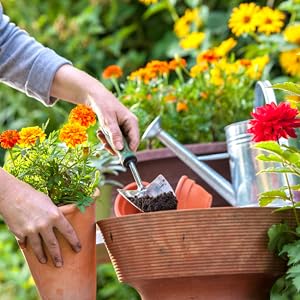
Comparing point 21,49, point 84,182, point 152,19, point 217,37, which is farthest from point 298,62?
point 84,182

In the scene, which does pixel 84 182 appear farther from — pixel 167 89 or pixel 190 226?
pixel 167 89

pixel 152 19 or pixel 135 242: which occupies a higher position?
pixel 152 19

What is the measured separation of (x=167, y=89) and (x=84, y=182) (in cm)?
95

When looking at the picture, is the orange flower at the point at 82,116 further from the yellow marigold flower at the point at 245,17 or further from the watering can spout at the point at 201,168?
the yellow marigold flower at the point at 245,17

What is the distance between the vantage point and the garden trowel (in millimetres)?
1684

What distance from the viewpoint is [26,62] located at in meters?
1.93

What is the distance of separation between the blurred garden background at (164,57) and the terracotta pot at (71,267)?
2.67 feet

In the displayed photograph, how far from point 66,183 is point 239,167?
0.51 meters

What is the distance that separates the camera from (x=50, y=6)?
4309mm

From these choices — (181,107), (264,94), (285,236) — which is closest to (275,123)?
(285,236)

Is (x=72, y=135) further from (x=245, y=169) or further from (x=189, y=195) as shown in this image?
(x=245, y=169)

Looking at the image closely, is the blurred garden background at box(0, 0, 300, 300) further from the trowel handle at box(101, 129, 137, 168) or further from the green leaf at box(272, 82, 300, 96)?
the green leaf at box(272, 82, 300, 96)

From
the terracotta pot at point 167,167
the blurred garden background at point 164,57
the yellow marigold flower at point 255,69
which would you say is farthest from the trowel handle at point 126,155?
the yellow marigold flower at point 255,69

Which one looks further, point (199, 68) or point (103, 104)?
point (199, 68)
